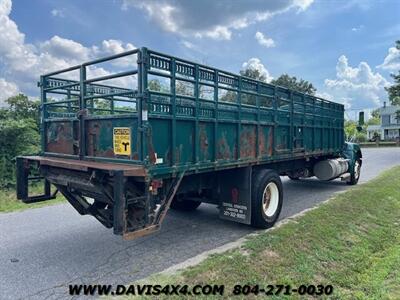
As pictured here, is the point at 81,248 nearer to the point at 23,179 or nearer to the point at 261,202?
the point at 23,179

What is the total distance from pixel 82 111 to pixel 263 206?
135 inches

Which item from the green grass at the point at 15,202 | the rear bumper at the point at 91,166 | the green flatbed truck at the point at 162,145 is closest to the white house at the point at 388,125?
the green flatbed truck at the point at 162,145

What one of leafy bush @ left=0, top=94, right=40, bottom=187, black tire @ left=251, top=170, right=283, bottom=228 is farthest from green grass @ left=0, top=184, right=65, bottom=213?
black tire @ left=251, top=170, right=283, bottom=228

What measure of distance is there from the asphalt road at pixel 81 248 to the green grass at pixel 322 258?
1.74ft

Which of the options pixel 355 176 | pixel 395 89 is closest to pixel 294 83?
pixel 395 89

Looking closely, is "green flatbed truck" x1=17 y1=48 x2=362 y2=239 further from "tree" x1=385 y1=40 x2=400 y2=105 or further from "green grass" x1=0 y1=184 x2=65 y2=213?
"tree" x1=385 y1=40 x2=400 y2=105

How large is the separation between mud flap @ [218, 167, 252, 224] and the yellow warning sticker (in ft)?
7.28

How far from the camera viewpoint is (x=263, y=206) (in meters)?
6.20

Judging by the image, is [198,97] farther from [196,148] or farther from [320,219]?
[320,219]

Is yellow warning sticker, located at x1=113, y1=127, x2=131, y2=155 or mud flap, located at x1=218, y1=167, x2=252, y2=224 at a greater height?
yellow warning sticker, located at x1=113, y1=127, x2=131, y2=155

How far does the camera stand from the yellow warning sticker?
4363 millimetres

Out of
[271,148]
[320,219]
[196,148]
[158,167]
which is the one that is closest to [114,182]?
[158,167]

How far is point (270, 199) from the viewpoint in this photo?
662 centimetres

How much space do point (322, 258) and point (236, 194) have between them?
1748 mm
